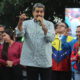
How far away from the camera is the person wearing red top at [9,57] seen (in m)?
5.63

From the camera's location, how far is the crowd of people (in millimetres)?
4293

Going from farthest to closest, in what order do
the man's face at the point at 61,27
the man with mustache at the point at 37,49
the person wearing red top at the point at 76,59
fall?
the man's face at the point at 61,27 < the person wearing red top at the point at 76,59 < the man with mustache at the point at 37,49

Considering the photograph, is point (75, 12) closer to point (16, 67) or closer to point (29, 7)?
point (16, 67)

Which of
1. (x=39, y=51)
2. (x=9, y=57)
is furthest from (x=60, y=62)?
(x=39, y=51)

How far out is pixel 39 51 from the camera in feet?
14.1

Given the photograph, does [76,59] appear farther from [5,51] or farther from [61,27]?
[5,51]

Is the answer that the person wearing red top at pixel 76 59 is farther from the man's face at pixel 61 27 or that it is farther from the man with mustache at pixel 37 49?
the man with mustache at pixel 37 49

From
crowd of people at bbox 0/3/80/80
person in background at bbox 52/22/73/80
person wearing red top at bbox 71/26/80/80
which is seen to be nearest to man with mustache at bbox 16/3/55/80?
crowd of people at bbox 0/3/80/80

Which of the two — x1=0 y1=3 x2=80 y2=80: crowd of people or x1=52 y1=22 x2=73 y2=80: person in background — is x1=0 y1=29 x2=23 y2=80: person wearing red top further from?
x1=52 y1=22 x2=73 y2=80: person in background

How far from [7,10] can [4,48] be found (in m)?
10.5

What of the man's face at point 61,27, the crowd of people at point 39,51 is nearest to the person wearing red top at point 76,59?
the crowd of people at point 39,51

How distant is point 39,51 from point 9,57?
4.79 ft

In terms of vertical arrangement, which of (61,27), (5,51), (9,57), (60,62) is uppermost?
(61,27)

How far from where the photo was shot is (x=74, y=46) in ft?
17.4
